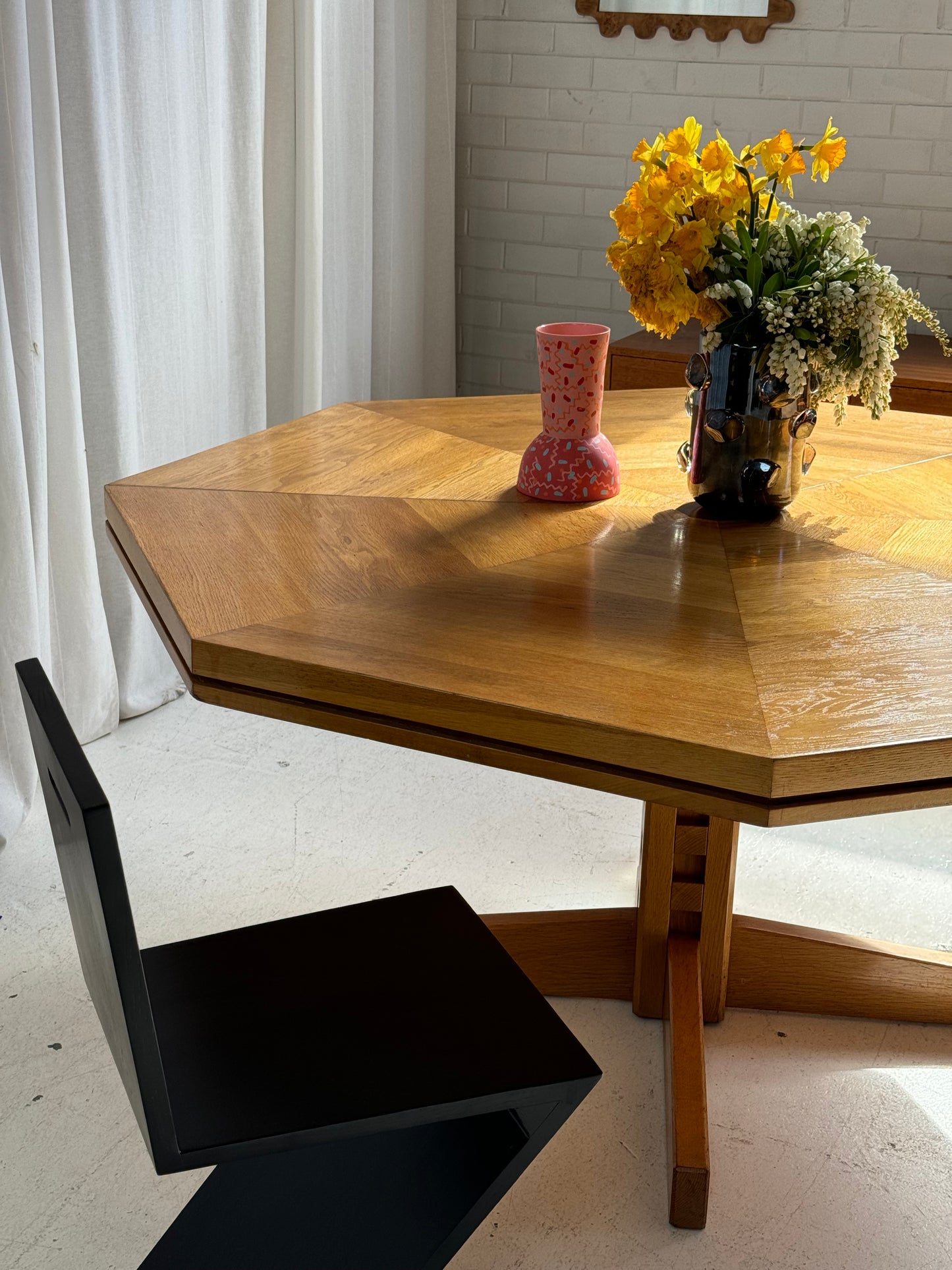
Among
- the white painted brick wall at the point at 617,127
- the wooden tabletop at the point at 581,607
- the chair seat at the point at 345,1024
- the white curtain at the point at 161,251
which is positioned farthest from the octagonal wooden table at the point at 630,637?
the white painted brick wall at the point at 617,127

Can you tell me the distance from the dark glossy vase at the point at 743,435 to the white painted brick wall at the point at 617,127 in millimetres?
2096

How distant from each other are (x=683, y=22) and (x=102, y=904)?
3287 millimetres

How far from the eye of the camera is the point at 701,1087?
5.53ft

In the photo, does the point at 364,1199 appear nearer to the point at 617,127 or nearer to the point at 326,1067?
the point at 326,1067

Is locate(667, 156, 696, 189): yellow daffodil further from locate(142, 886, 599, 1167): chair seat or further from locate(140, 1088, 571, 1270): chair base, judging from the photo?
locate(140, 1088, 571, 1270): chair base

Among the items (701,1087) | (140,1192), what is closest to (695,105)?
(701,1087)

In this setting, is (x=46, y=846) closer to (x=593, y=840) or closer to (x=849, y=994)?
(x=593, y=840)

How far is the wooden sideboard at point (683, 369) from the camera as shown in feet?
10.0

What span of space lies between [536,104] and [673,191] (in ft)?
8.05

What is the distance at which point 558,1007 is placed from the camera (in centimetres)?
197

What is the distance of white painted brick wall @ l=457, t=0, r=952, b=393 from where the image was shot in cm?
336

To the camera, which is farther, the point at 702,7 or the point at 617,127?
the point at 617,127

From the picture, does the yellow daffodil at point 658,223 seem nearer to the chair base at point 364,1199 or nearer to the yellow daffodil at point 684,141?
the yellow daffodil at point 684,141

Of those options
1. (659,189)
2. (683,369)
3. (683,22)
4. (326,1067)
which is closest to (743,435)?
(659,189)
